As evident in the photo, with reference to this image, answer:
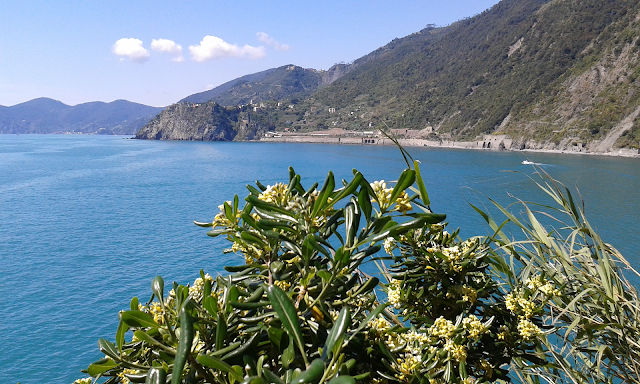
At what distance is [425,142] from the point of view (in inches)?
3280

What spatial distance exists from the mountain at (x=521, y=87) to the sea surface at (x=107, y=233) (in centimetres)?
2072

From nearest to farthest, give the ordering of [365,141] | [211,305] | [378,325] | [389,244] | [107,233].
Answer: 1. [211,305]
2. [378,325]
3. [389,244]
4. [107,233]
5. [365,141]

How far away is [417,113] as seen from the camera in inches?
3898

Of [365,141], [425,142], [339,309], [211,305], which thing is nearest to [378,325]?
[339,309]

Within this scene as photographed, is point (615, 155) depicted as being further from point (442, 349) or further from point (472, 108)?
point (442, 349)

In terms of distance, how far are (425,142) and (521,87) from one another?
21.5 meters

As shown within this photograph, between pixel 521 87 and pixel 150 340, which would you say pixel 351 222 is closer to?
pixel 150 340

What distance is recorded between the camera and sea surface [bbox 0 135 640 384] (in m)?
12.0

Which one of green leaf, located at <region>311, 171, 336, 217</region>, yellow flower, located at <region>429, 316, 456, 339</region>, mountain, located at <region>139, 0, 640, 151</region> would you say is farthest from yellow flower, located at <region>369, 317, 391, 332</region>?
mountain, located at <region>139, 0, 640, 151</region>

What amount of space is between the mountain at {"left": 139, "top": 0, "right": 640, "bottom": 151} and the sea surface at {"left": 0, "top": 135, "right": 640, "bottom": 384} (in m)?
20.7

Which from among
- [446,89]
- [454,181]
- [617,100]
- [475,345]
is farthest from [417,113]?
[475,345]

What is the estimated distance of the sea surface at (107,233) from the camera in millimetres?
12016

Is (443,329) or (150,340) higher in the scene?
(150,340)

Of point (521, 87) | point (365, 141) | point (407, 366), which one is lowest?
point (365, 141)
